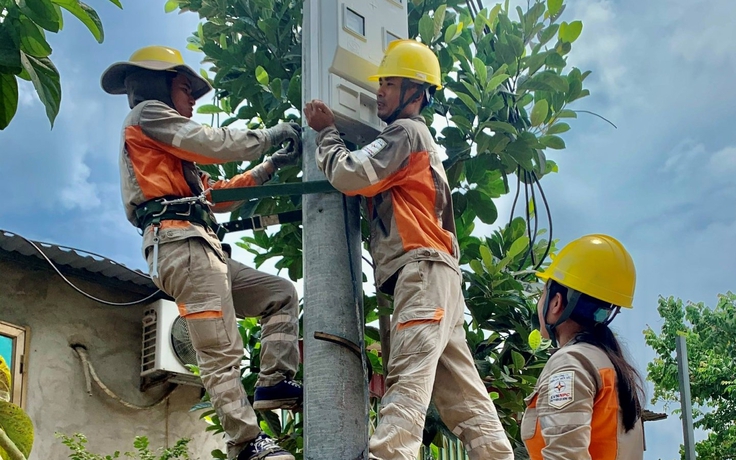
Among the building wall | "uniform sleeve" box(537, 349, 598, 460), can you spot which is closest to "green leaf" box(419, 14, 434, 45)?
"uniform sleeve" box(537, 349, 598, 460)

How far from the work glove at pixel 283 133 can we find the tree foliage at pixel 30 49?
1.83 m

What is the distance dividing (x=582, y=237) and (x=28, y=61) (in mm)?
1924

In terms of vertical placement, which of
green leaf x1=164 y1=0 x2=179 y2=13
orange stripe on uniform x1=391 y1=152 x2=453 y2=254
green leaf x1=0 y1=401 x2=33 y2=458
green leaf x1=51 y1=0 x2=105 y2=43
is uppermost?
green leaf x1=164 y1=0 x2=179 y2=13

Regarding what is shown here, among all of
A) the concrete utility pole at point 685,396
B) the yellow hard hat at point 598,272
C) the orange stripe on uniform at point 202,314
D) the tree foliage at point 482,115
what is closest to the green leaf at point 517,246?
the tree foliage at point 482,115

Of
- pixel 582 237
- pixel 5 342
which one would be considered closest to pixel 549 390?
pixel 582 237

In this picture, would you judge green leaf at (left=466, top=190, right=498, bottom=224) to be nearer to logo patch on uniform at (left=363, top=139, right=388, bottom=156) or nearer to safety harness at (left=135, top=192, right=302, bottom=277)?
logo patch on uniform at (left=363, top=139, right=388, bottom=156)

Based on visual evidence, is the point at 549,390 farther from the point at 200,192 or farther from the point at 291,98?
the point at 291,98

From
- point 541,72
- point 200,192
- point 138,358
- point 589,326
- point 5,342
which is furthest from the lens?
point 138,358

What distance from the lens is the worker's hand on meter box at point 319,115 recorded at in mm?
3492

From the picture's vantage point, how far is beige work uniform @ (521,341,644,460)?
8.18 feet

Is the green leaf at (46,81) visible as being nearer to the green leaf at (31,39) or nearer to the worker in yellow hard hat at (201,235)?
the green leaf at (31,39)

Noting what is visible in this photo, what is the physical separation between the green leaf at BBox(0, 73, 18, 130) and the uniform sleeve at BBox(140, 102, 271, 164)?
1809mm

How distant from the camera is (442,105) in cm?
462

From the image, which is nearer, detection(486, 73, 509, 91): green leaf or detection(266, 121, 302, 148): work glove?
detection(266, 121, 302, 148): work glove
